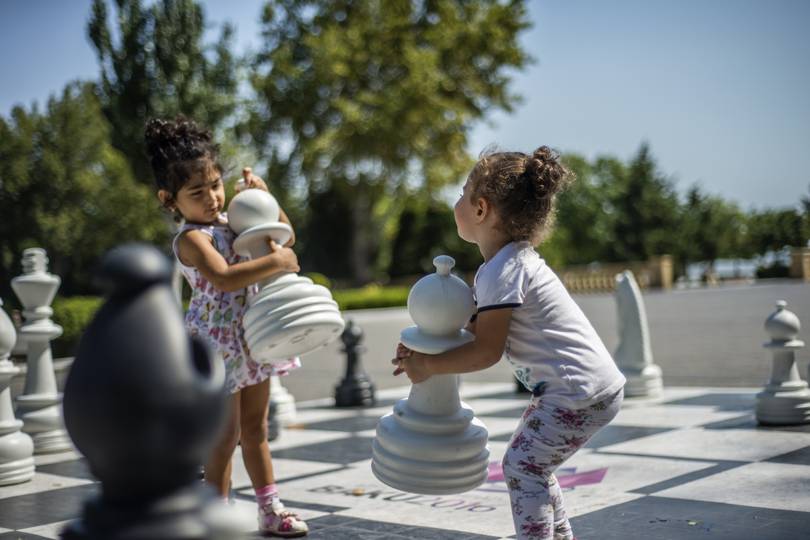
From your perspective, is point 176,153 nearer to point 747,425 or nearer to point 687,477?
point 687,477

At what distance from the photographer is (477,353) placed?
266 centimetres

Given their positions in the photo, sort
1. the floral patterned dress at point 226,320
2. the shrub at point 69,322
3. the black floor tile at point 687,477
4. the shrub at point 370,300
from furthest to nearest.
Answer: the shrub at point 370,300
the shrub at point 69,322
the black floor tile at point 687,477
the floral patterned dress at point 226,320

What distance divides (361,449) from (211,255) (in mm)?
2676

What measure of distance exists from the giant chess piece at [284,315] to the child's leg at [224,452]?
27cm

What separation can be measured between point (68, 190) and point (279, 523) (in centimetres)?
2556

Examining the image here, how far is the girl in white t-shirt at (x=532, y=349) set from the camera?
2.68 meters

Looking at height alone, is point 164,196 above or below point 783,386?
above

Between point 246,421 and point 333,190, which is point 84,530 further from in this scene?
point 333,190

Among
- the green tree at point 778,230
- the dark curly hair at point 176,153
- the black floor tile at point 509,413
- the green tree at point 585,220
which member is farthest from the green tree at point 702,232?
the dark curly hair at point 176,153

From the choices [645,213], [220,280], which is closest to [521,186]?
[220,280]

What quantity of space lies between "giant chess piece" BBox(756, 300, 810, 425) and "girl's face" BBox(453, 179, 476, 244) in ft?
11.0

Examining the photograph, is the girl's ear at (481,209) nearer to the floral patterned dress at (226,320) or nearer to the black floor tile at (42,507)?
the floral patterned dress at (226,320)

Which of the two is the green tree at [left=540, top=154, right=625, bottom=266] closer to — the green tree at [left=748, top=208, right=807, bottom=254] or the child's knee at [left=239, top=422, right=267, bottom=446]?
the green tree at [left=748, top=208, right=807, bottom=254]

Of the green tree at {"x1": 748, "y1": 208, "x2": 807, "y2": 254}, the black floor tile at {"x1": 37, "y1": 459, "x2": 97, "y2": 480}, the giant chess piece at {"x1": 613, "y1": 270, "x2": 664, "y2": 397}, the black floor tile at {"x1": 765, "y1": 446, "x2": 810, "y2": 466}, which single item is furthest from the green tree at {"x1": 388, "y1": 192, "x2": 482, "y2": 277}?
the black floor tile at {"x1": 765, "y1": 446, "x2": 810, "y2": 466}
